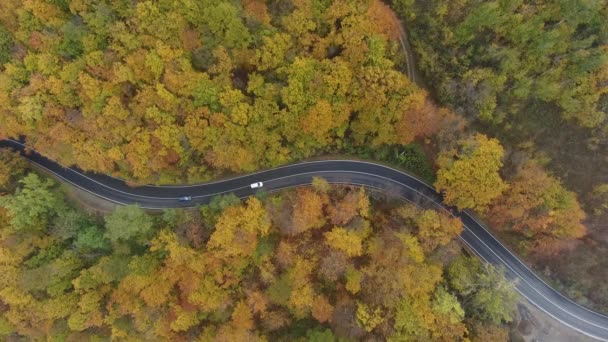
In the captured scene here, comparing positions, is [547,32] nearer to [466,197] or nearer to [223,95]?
[466,197]

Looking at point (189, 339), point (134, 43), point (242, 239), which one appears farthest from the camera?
point (189, 339)

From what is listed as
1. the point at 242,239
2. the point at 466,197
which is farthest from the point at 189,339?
the point at 466,197

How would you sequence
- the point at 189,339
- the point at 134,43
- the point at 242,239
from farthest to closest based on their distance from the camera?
the point at 189,339 → the point at 242,239 → the point at 134,43

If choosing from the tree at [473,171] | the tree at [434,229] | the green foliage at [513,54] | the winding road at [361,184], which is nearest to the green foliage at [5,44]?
Answer: the winding road at [361,184]

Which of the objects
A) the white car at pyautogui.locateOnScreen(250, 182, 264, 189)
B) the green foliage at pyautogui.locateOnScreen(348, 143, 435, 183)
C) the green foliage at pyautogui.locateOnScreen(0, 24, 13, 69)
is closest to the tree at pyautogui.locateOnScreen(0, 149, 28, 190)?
the green foliage at pyautogui.locateOnScreen(0, 24, 13, 69)

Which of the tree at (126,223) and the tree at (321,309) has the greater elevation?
the tree at (126,223)

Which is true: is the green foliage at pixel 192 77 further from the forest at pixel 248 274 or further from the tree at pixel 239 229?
the forest at pixel 248 274
